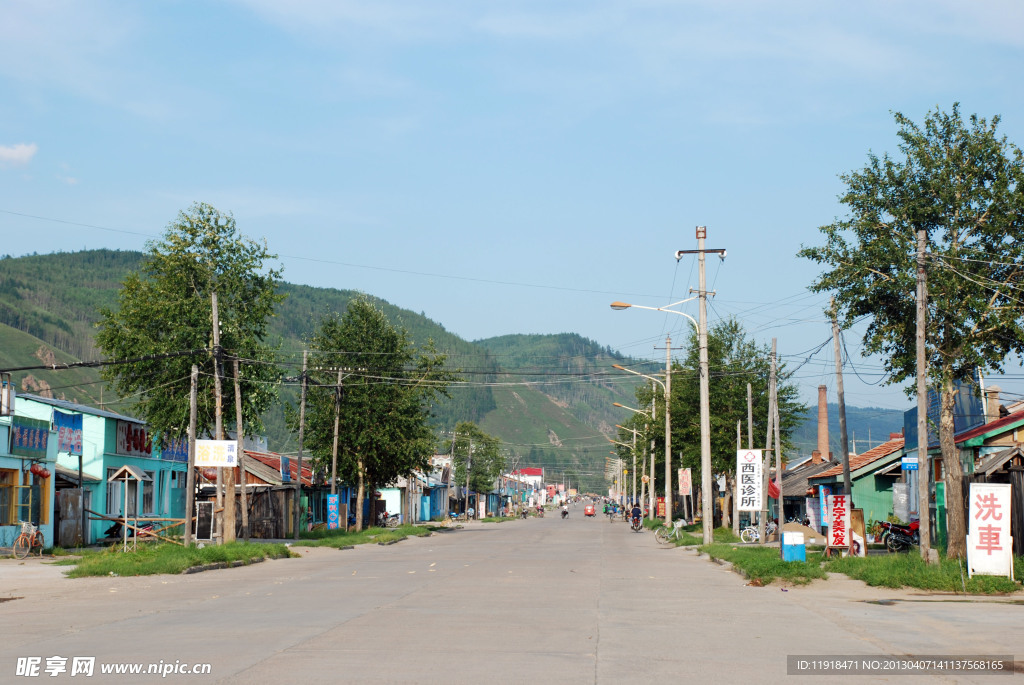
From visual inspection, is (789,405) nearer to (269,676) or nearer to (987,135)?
(987,135)

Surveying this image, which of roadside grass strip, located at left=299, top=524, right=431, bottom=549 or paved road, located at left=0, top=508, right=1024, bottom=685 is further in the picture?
roadside grass strip, located at left=299, top=524, right=431, bottom=549

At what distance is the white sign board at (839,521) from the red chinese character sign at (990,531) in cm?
811

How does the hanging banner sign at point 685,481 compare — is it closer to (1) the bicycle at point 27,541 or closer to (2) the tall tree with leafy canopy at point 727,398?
(2) the tall tree with leafy canopy at point 727,398

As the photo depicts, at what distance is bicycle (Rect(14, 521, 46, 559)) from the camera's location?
34.0 m

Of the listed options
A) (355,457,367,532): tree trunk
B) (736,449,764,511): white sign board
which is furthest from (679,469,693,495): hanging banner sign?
(355,457,367,532): tree trunk

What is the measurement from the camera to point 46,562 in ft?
103

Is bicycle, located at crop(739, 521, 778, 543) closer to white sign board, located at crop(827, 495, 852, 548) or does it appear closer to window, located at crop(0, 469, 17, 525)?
white sign board, located at crop(827, 495, 852, 548)

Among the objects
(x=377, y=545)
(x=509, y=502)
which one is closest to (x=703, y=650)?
(x=377, y=545)

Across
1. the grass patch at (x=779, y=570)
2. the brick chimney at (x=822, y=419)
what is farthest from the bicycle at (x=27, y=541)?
the brick chimney at (x=822, y=419)

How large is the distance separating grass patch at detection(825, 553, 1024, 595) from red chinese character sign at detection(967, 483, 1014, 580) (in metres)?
0.24

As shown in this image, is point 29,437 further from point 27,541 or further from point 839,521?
point 839,521

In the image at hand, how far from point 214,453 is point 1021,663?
2680cm

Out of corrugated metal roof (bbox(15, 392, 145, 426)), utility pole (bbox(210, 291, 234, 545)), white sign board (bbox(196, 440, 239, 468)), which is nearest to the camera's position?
white sign board (bbox(196, 440, 239, 468))

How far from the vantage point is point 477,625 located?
14906 millimetres
